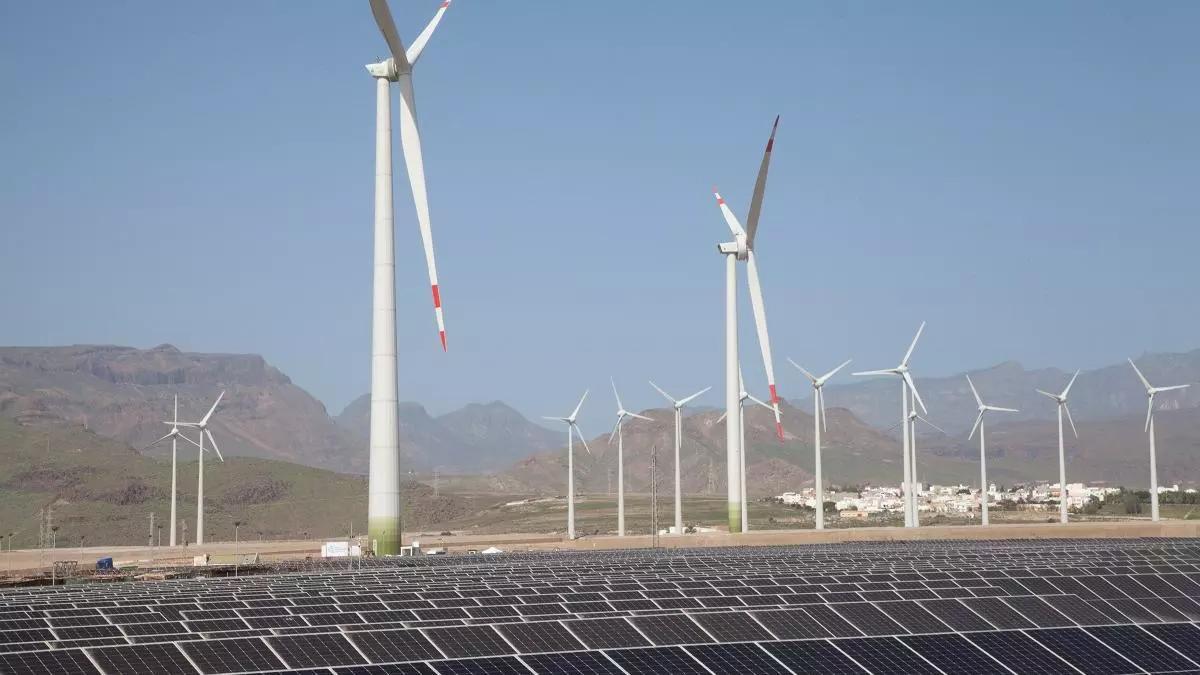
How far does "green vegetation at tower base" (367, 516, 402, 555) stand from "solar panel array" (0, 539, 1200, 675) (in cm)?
2390

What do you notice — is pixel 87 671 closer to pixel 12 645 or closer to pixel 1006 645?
pixel 12 645

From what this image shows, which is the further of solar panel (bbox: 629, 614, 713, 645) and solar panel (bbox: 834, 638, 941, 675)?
solar panel (bbox: 629, 614, 713, 645)

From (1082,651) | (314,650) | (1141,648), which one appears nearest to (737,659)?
(1082,651)

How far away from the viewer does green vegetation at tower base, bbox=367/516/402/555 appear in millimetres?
70062

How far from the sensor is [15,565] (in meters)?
116

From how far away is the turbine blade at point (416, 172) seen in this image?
65875 mm

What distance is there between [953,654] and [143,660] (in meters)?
14.9

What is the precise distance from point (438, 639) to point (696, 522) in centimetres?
17026

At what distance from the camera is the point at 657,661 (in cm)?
2672

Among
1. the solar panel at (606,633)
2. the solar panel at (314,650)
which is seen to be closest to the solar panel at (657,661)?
the solar panel at (606,633)

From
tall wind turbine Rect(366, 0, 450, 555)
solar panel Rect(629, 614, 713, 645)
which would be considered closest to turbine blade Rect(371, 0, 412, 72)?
tall wind turbine Rect(366, 0, 450, 555)

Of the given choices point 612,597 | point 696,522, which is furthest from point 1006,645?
point 696,522

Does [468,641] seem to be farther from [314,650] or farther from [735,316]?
[735,316]

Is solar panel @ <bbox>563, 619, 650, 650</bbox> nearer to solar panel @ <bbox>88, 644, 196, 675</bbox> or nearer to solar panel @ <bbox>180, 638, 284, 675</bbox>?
solar panel @ <bbox>180, 638, 284, 675</bbox>
